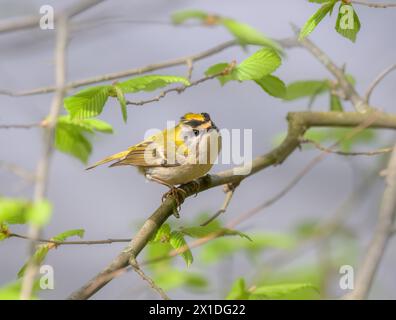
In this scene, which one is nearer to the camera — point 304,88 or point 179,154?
point 179,154

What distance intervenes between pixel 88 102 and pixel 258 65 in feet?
1.05

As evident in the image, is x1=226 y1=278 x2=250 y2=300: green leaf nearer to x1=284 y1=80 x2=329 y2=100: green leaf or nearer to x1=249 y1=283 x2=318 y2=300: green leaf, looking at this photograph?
x1=249 y1=283 x2=318 y2=300: green leaf

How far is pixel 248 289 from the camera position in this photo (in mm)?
1175

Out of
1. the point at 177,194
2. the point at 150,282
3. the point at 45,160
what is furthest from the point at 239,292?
the point at 45,160

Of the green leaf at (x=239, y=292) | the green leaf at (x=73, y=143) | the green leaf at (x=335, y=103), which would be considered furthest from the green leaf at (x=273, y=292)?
the green leaf at (x=335, y=103)

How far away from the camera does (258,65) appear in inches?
46.3

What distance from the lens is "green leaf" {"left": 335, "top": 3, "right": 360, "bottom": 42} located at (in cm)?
107

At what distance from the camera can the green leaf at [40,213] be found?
26.7 inches

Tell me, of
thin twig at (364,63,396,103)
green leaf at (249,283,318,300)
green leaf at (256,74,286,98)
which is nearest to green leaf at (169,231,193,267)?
green leaf at (249,283,318,300)

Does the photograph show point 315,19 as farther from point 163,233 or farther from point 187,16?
point 163,233

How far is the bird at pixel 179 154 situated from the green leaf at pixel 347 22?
17.7 inches

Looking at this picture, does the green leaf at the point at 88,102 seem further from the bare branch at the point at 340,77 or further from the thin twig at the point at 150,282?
the bare branch at the point at 340,77

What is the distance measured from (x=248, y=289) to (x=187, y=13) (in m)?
0.56
